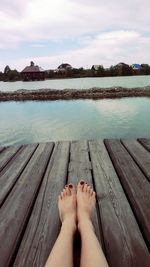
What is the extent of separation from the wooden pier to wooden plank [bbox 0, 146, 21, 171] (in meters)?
0.01

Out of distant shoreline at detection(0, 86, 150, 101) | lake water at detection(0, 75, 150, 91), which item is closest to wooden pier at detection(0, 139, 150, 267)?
distant shoreline at detection(0, 86, 150, 101)

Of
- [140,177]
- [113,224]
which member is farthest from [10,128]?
[113,224]

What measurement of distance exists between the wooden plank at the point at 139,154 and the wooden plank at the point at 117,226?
328 millimetres

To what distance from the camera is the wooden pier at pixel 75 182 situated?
1688 mm

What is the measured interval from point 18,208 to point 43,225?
1.17ft

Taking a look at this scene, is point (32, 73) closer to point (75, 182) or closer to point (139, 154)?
point (139, 154)

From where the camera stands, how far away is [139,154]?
3.66 metres

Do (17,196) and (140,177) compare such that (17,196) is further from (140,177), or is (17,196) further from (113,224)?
(140,177)

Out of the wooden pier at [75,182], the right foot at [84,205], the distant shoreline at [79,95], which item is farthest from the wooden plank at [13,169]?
the distant shoreline at [79,95]

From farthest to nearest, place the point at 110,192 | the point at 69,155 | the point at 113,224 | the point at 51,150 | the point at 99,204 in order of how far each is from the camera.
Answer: the point at 51,150 < the point at 69,155 < the point at 110,192 < the point at 99,204 < the point at 113,224

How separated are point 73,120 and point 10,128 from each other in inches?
102

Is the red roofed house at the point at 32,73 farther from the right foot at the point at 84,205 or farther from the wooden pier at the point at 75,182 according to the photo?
the right foot at the point at 84,205

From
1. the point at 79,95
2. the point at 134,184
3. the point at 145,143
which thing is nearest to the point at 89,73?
the point at 79,95

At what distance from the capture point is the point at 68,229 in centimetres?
163
